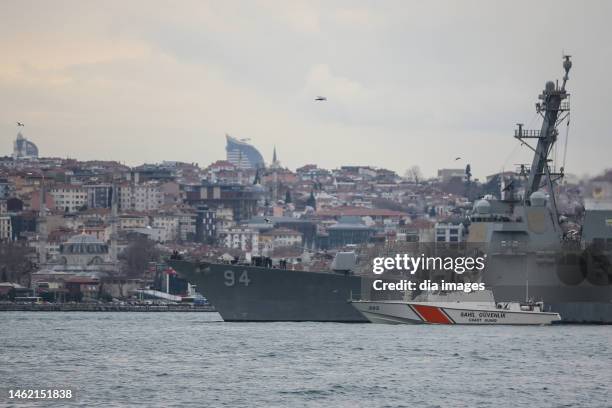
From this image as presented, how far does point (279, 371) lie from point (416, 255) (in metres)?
22.5

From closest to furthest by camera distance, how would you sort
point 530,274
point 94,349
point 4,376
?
point 4,376, point 94,349, point 530,274

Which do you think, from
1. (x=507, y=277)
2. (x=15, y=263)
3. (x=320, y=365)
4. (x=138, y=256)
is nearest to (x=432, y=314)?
(x=507, y=277)

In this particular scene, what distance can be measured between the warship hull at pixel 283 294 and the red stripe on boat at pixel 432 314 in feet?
13.1

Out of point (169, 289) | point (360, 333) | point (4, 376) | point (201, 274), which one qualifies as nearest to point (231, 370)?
point (4, 376)

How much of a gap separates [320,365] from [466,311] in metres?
15.0

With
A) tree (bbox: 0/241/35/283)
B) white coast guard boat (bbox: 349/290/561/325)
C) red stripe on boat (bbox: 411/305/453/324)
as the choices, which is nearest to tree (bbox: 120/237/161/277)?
tree (bbox: 0/241/35/283)

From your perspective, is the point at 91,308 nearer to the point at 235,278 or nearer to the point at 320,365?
the point at 235,278

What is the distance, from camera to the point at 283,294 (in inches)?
2525

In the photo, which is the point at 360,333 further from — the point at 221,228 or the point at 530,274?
the point at 221,228

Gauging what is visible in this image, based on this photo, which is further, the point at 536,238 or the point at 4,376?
the point at 536,238

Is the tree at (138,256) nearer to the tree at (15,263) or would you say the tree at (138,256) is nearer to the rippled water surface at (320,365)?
the tree at (15,263)

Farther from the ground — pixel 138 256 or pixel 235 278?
pixel 138 256

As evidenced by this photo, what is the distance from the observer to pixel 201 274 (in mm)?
65188

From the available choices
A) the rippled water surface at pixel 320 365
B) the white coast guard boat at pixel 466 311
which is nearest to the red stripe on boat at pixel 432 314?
the white coast guard boat at pixel 466 311
